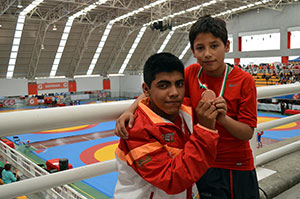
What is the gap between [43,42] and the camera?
29109 millimetres

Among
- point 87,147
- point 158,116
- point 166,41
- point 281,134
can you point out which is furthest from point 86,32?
point 158,116

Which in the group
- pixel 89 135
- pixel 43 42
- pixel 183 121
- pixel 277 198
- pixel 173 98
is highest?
pixel 43 42

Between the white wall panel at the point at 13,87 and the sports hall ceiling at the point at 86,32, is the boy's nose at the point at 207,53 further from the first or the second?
the white wall panel at the point at 13,87

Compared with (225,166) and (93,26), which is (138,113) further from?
(93,26)

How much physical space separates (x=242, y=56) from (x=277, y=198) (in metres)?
34.5

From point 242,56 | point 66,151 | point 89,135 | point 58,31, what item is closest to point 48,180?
point 66,151

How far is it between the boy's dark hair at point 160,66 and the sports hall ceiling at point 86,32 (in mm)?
23497

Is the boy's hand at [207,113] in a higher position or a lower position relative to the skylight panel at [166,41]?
lower

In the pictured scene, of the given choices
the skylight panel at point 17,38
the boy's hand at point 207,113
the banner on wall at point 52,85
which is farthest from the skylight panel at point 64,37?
the boy's hand at point 207,113

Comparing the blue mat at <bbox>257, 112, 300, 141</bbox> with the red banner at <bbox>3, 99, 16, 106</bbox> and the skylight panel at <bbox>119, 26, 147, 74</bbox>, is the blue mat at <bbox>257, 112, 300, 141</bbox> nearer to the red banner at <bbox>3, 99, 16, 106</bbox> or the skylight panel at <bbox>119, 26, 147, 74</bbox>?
the skylight panel at <bbox>119, 26, 147, 74</bbox>

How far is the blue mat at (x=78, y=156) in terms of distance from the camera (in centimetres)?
1123

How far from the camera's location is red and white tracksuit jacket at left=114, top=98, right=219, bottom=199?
117 centimetres

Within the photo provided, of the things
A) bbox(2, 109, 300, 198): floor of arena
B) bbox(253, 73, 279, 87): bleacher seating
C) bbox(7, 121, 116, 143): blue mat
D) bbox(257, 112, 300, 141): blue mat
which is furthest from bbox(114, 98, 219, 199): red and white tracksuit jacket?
bbox(253, 73, 279, 87): bleacher seating

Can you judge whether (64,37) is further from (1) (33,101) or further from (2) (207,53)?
(2) (207,53)
